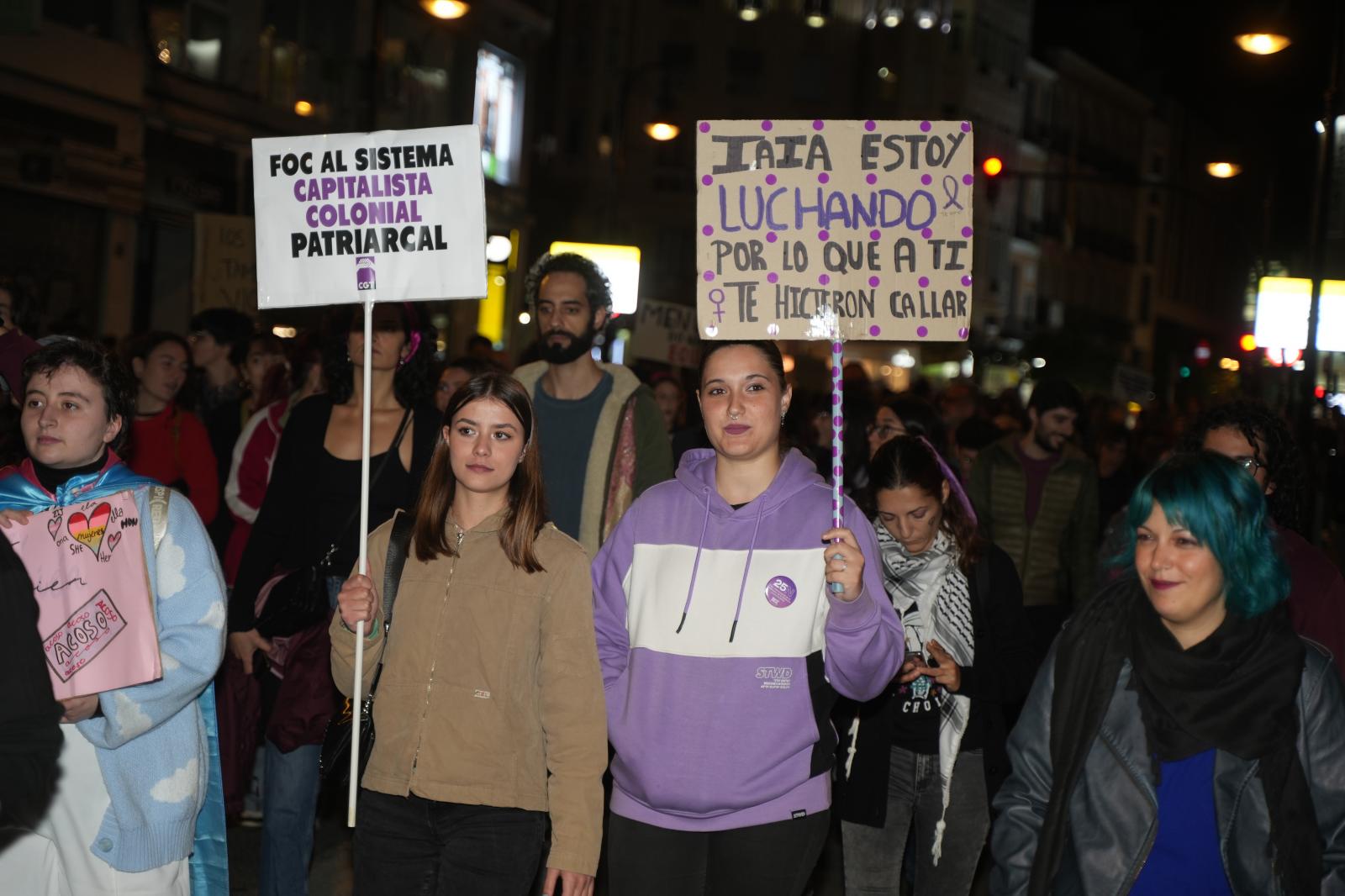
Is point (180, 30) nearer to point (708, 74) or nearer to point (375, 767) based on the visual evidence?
point (375, 767)

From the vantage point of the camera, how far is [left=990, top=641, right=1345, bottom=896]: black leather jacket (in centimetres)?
364

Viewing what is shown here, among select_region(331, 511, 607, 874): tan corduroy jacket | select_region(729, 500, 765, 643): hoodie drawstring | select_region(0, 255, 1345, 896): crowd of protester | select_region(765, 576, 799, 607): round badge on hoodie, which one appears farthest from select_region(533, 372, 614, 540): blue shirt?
select_region(765, 576, 799, 607): round badge on hoodie

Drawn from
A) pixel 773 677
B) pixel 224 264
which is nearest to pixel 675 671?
pixel 773 677

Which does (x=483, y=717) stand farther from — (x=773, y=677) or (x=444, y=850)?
(x=773, y=677)

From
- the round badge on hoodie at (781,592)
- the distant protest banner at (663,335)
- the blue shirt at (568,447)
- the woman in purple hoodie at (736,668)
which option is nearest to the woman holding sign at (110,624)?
the woman in purple hoodie at (736,668)

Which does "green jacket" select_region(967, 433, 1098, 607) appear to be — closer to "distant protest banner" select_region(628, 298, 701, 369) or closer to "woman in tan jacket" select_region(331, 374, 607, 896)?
"woman in tan jacket" select_region(331, 374, 607, 896)

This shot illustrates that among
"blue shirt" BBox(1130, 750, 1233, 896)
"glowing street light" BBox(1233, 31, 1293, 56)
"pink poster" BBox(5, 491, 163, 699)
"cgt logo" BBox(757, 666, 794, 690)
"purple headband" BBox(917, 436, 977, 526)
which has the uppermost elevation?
"glowing street light" BBox(1233, 31, 1293, 56)

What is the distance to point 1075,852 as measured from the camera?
3.79 m

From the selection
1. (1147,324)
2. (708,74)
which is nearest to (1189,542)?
(708,74)

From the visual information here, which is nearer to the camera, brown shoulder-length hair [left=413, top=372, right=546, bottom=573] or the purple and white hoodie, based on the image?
the purple and white hoodie

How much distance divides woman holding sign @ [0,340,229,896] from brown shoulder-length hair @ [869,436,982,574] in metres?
2.58

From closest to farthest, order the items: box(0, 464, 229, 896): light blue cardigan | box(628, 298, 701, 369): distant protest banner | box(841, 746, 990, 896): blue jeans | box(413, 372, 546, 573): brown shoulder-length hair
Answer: box(0, 464, 229, 896): light blue cardigan
box(413, 372, 546, 573): brown shoulder-length hair
box(841, 746, 990, 896): blue jeans
box(628, 298, 701, 369): distant protest banner

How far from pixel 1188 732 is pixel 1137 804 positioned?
21 centimetres

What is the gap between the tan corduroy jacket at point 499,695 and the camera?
441 cm
